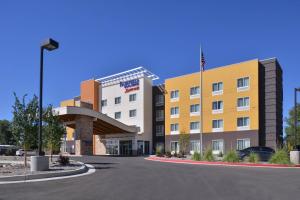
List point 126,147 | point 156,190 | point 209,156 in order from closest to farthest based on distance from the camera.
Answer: point 156,190 → point 209,156 → point 126,147

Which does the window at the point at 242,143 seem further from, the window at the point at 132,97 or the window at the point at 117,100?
the window at the point at 117,100

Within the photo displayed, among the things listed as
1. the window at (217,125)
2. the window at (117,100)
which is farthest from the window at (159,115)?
the window at (217,125)

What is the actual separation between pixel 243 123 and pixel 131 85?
22451 mm

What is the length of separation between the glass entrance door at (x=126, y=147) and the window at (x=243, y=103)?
70.5 feet

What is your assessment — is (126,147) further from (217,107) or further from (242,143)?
(242,143)

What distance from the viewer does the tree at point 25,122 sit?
22828mm

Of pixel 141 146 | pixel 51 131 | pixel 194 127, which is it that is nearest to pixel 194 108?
pixel 194 127

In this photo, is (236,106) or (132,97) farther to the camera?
(132,97)

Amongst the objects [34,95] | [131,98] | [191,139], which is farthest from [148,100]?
[34,95]

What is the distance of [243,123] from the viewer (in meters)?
51.8

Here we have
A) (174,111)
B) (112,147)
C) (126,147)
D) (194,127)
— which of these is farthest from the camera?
(112,147)

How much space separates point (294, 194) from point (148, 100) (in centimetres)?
5450

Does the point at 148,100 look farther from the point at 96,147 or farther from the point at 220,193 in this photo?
the point at 220,193

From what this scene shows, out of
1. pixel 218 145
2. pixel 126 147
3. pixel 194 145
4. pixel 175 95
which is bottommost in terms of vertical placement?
pixel 126 147
